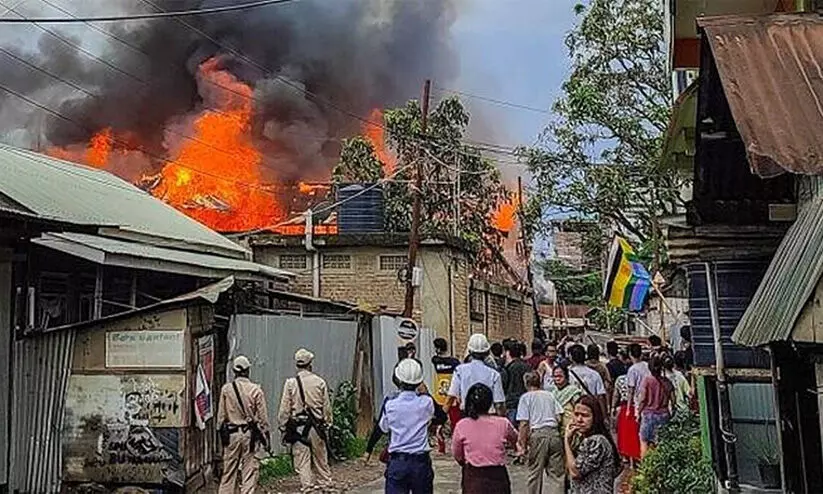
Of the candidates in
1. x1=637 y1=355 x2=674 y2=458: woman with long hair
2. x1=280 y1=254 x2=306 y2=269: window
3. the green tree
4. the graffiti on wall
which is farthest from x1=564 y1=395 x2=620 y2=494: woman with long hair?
the green tree

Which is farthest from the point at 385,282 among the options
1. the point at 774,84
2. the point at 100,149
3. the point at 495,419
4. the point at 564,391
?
the point at 774,84

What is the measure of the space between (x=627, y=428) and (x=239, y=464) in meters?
5.07

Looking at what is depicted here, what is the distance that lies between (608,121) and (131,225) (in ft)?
28.6

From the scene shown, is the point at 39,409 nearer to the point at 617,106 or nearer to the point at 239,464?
the point at 239,464

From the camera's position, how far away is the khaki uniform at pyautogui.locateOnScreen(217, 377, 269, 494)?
34.8ft

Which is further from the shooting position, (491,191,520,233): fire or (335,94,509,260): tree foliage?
(491,191,520,233): fire

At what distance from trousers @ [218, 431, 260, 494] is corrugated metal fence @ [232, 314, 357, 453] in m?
2.32

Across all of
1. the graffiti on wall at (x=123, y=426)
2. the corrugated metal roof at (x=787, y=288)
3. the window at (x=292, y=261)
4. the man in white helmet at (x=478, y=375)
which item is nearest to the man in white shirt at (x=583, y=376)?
the man in white helmet at (x=478, y=375)

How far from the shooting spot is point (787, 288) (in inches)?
179

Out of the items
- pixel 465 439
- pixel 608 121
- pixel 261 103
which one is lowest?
pixel 465 439

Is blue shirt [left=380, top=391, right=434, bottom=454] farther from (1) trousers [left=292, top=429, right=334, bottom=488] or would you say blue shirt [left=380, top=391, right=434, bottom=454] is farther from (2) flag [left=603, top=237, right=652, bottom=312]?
(2) flag [left=603, top=237, right=652, bottom=312]

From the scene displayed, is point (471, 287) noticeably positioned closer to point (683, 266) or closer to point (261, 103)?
point (683, 266)

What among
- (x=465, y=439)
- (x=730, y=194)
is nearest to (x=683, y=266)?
(x=730, y=194)

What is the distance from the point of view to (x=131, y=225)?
16031mm
